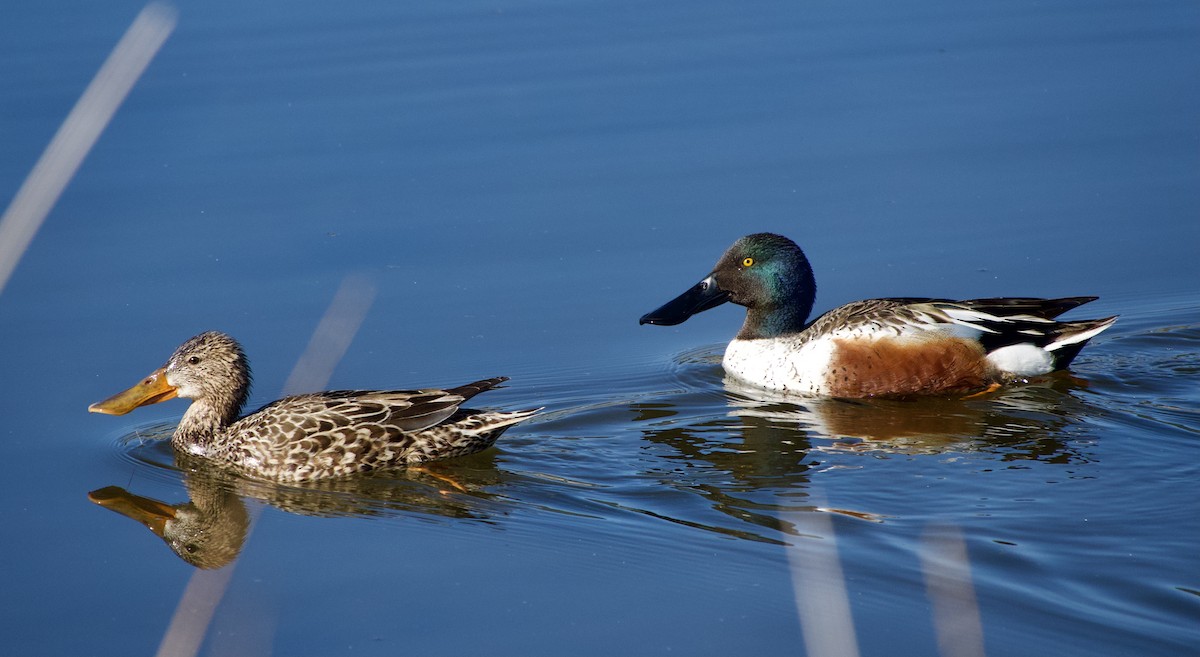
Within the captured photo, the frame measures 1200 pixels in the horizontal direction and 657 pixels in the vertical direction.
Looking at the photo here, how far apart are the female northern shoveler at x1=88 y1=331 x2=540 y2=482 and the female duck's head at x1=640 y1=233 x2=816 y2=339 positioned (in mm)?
1992

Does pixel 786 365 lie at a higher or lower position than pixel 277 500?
higher

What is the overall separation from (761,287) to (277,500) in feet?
11.2

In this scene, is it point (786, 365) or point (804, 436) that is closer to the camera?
point (804, 436)

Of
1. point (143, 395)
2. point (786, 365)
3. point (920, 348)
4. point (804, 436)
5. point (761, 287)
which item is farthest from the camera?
point (761, 287)

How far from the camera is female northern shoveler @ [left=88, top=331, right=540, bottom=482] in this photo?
259 inches

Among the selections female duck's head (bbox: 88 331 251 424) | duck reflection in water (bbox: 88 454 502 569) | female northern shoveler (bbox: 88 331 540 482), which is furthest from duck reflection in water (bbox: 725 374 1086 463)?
female duck's head (bbox: 88 331 251 424)

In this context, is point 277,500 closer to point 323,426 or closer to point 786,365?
point 323,426

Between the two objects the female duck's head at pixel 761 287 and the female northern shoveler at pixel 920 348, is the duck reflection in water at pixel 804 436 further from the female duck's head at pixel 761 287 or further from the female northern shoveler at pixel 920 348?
the female duck's head at pixel 761 287

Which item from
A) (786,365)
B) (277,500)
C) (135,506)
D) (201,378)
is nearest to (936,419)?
(786,365)

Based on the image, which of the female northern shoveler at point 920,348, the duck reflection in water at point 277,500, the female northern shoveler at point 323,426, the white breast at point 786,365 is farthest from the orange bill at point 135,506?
the white breast at point 786,365

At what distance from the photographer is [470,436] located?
6.72 m

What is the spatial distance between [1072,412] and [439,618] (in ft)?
12.7

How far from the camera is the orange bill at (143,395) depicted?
22.7 ft

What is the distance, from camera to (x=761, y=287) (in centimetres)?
848
